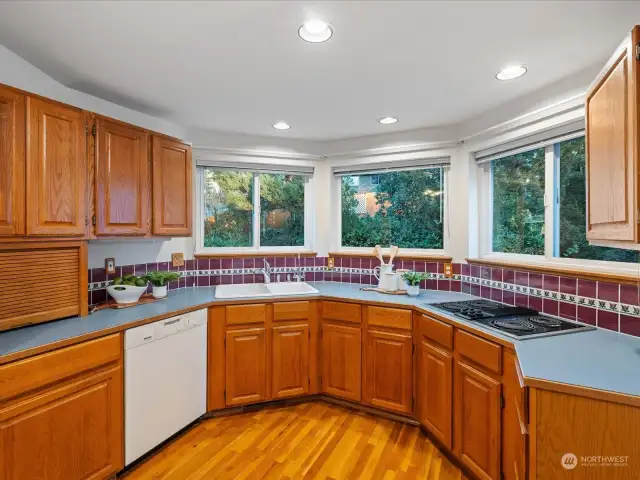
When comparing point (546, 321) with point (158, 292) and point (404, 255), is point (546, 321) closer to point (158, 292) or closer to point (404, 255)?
point (404, 255)

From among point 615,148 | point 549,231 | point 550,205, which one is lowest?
point 549,231

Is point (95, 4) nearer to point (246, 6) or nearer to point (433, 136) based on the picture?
point (246, 6)

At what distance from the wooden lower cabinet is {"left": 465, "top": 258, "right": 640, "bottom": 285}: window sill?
8.00 feet

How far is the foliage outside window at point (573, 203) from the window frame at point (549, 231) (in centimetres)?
2

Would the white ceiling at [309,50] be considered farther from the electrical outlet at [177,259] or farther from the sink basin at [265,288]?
the sink basin at [265,288]

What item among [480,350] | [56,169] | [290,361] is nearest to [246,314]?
[290,361]

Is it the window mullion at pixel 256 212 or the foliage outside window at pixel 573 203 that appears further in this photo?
the window mullion at pixel 256 212

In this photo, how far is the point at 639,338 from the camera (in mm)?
1648

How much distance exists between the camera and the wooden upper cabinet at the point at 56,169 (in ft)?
5.64

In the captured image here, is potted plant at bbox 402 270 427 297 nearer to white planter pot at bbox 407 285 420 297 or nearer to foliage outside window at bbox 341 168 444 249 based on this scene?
white planter pot at bbox 407 285 420 297

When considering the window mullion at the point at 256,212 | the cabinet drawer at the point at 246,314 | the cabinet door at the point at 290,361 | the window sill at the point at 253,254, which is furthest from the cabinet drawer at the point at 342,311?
the window mullion at the point at 256,212

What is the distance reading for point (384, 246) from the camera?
329cm

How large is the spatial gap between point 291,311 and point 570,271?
182 cm

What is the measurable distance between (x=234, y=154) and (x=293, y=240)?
973 millimetres
